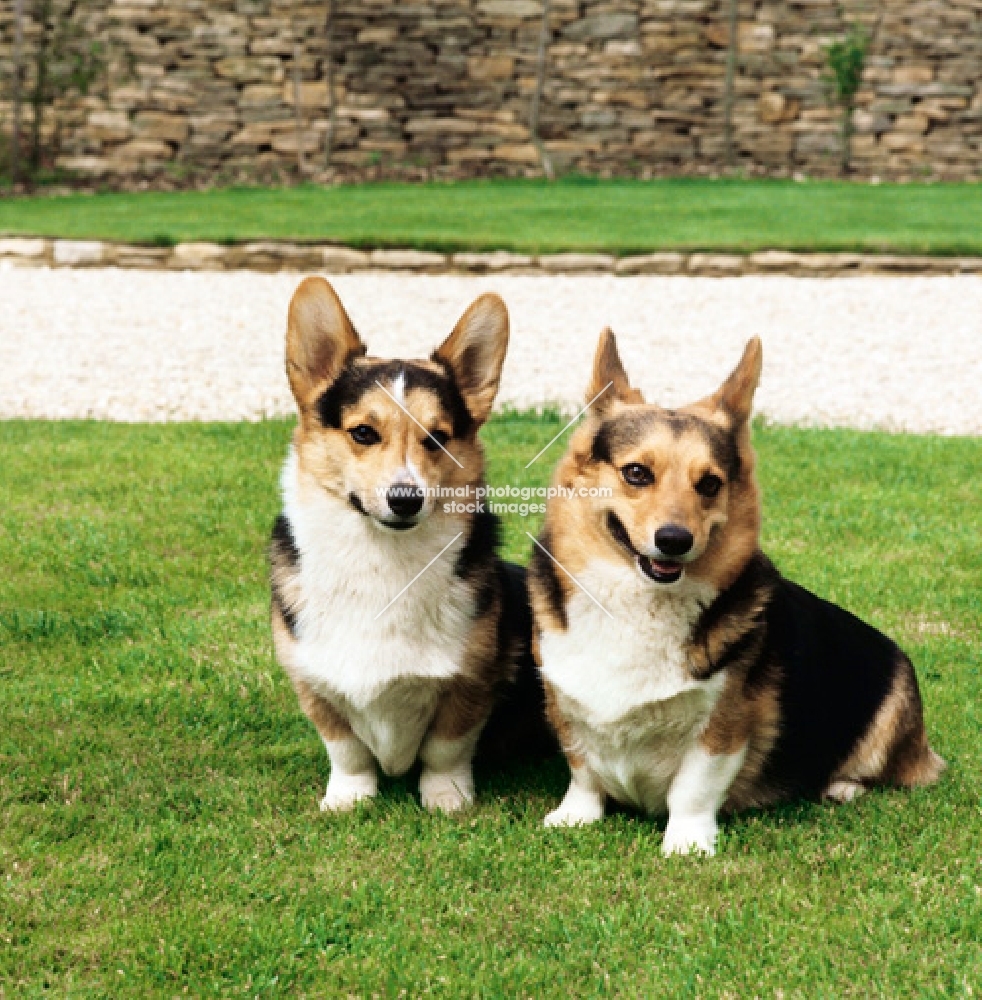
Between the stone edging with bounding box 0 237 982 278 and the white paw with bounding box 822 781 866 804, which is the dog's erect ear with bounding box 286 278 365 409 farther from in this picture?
the stone edging with bounding box 0 237 982 278

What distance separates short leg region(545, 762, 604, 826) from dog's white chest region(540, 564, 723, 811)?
0.23 meters

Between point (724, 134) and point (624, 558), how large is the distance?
1851 cm

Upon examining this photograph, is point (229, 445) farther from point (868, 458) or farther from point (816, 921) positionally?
point (816, 921)

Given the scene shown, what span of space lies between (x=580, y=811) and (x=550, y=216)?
13.1m

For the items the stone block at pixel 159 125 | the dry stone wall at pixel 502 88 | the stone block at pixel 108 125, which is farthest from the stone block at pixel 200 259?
the stone block at pixel 108 125

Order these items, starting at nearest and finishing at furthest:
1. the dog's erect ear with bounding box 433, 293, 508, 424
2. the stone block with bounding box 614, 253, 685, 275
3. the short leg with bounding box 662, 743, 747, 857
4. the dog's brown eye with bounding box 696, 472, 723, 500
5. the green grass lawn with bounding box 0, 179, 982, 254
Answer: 1. the dog's brown eye with bounding box 696, 472, 723, 500
2. the short leg with bounding box 662, 743, 747, 857
3. the dog's erect ear with bounding box 433, 293, 508, 424
4. the stone block with bounding box 614, 253, 685, 275
5. the green grass lawn with bounding box 0, 179, 982, 254

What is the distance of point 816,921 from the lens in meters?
3.29

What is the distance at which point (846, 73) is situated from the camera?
65.5 feet

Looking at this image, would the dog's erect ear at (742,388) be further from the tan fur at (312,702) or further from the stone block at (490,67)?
the stone block at (490,67)

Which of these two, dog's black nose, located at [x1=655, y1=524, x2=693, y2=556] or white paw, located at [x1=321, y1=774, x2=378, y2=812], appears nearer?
dog's black nose, located at [x1=655, y1=524, x2=693, y2=556]

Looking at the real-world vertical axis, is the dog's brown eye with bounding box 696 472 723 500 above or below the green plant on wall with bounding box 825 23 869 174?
above

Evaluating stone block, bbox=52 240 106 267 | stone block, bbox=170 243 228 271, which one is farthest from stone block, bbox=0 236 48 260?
stone block, bbox=170 243 228 271

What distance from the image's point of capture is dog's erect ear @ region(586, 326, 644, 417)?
11.8 feet

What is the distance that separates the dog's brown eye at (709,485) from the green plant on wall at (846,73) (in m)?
18.2
